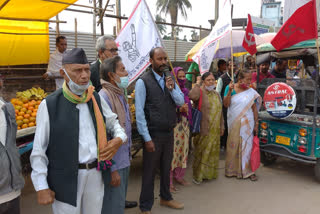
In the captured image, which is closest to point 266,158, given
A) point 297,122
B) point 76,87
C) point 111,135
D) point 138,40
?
point 297,122

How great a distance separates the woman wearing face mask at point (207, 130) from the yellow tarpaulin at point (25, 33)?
109 inches

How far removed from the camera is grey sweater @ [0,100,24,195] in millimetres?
2023

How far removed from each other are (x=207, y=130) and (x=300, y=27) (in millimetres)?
2255

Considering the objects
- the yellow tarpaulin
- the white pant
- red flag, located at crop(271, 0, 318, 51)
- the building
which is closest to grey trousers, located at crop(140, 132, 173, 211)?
the white pant

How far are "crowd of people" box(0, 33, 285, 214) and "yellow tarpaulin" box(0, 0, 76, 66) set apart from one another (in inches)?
104

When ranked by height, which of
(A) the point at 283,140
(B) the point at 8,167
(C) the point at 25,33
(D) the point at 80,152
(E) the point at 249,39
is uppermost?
(C) the point at 25,33

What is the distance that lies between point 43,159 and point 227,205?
2.77m

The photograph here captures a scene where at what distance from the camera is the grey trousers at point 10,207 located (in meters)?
2.05

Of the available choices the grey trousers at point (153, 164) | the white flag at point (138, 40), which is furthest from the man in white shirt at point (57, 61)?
the grey trousers at point (153, 164)

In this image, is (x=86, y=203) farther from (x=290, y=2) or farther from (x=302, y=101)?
(x=290, y=2)

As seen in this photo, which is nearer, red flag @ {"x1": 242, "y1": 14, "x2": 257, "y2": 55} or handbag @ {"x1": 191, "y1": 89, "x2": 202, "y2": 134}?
handbag @ {"x1": 191, "y1": 89, "x2": 202, "y2": 134}

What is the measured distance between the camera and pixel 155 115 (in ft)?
10.2

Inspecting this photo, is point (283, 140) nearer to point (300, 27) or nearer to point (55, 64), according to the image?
point (300, 27)

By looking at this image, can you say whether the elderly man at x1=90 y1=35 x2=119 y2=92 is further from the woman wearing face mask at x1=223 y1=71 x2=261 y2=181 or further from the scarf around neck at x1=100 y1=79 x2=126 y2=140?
the woman wearing face mask at x1=223 y1=71 x2=261 y2=181
